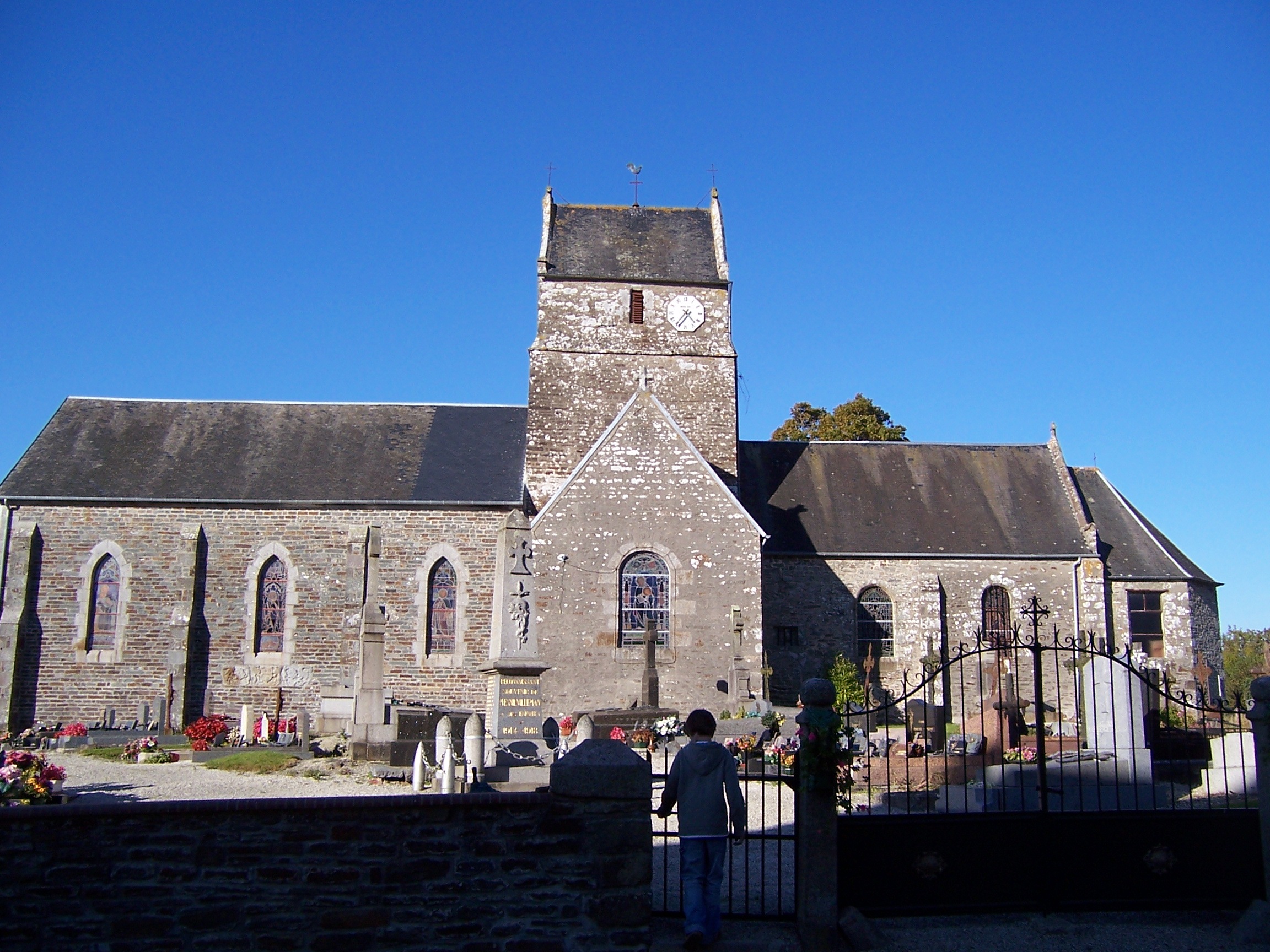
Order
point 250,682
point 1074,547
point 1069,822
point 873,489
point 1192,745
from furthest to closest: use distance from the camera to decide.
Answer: point 873,489 → point 1074,547 → point 250,682 → point 1192,745 → point 1069,822

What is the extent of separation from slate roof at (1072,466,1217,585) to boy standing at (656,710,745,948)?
21.9 metres

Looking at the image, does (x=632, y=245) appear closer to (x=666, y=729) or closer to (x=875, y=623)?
(x=875, y=623)

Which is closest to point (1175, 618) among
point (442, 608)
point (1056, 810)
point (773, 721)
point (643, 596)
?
point (773, 721)

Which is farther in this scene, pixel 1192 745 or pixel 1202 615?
pixel 1202 615

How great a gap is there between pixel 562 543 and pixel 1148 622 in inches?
582

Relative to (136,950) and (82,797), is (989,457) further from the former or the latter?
(136,950)

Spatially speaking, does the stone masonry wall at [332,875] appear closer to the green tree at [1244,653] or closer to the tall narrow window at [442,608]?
the tall narrow window at [442,608]

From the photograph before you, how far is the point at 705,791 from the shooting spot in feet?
22.1

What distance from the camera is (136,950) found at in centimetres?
646

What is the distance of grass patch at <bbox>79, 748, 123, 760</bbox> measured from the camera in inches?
727

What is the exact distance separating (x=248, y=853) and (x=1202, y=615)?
2588 cm

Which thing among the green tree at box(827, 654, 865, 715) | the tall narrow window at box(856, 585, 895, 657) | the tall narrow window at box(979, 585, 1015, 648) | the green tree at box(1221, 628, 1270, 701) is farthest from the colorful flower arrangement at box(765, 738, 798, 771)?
the green tree at box(1221, 628, 1270, 701)

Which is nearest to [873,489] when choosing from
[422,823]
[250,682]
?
[250,682]

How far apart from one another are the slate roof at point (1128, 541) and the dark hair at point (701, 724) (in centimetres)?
2173
